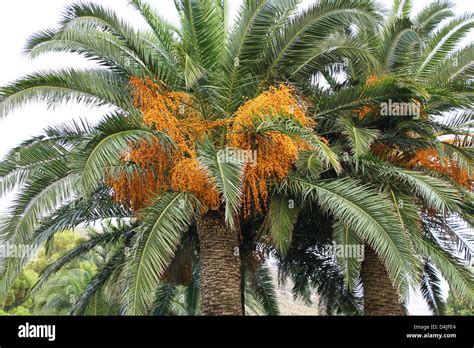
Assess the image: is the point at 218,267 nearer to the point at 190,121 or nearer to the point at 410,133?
the point at 190,121

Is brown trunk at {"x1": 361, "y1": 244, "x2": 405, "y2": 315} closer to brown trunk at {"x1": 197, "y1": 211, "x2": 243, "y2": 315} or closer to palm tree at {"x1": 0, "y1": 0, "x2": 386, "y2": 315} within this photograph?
palm tree at {"x1": 0, "y1": 0, "x2": 386, "y2": 315}

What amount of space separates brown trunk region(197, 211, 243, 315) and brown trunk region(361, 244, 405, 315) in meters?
3.40

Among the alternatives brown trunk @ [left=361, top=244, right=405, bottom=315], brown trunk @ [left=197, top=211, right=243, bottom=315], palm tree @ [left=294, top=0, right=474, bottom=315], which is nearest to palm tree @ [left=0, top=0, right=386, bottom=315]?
brown trunk @ [left=197, top=211, right=243, bottom=315]

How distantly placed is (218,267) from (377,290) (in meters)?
3.96

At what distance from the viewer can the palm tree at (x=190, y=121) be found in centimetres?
1123

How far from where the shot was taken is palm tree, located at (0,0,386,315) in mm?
11227

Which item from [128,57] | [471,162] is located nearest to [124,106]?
[128,57]

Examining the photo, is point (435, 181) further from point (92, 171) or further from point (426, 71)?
point (92, 171)

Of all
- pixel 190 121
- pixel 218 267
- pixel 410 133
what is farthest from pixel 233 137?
pixel 410 133

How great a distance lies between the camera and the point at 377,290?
1432 centimetres

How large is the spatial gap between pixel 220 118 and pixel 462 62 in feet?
19.0

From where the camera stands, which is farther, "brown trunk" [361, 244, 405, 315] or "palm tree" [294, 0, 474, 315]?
"brown trunk" [361, 244, 405, 315]

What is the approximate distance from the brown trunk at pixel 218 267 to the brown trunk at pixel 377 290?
134 inches

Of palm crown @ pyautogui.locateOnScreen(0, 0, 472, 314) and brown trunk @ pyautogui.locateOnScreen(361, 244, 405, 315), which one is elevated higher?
palm crown @ pyautogui.locateOnScreen(0, 0, 472, 314)
